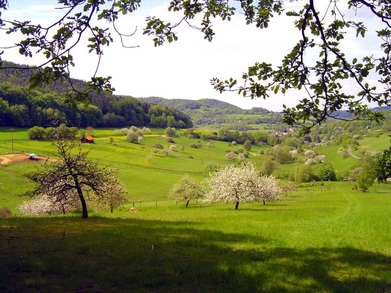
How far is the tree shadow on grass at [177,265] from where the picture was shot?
7.98 metres

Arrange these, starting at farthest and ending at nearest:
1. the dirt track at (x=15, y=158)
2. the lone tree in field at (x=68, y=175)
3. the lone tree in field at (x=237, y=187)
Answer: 1. the dirt track at (x=15, y=158)
2. the lone tree in field at (x=237, y=187)
3. the lone tree in field at (x=68, y=175)

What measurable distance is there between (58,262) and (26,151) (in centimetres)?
11708

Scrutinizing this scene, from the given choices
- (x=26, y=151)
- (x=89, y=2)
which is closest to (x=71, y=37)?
(x=89, y=2)

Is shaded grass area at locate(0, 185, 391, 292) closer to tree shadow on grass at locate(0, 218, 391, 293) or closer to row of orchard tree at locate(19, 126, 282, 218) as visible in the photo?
tree shadow on grass at locate(0, 218, 391, 293)

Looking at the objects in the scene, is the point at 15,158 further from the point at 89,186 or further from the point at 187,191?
the point at 89,186

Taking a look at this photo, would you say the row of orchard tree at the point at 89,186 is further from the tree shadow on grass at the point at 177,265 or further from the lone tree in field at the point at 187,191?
the tree shadow on grass at the point at 177,265

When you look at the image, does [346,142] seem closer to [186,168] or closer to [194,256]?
[186,168]

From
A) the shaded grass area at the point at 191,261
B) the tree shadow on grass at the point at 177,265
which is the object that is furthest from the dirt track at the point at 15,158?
the tree shadow on grass at the point at 177,265

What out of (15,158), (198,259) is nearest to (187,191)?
(198,259)

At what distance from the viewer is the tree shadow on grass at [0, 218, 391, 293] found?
798 centimetres

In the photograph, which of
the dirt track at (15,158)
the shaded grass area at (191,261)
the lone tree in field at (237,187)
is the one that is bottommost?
the dirt track at (15,158)

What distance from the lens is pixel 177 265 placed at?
9594mm

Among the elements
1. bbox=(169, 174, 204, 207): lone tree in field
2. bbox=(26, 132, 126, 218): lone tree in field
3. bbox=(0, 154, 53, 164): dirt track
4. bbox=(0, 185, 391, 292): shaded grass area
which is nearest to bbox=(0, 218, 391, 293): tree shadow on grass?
bbox=(0, 185, 391, 292): shaded grass area

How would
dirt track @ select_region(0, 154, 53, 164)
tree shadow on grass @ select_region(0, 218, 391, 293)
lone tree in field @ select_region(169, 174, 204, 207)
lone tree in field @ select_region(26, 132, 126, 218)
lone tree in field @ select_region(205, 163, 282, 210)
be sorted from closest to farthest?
tree shadow on grass @ select_region(0, 218, 391, 293), lone tree in field @ select_region(26, 132, 126, 218), lone tree in field @ select_region(205, 163, 282, 210), lone tree in field @ select_region(169, 174, 204, 207), dirt track @ select_region(0, 154, 53, 164)
